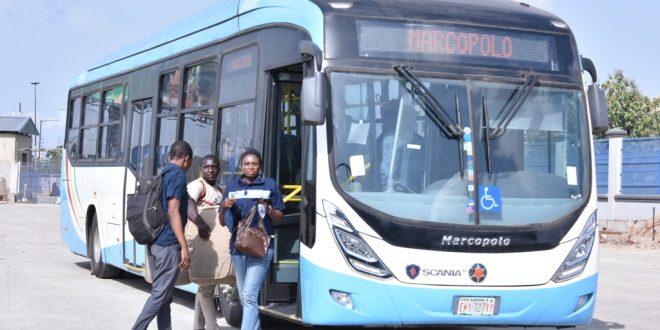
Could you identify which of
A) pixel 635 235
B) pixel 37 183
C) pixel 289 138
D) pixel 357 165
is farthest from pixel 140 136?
pixel 37 183

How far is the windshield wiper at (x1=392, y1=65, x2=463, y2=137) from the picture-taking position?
840cm

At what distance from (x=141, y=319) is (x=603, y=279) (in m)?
11.1

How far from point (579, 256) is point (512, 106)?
1366mm

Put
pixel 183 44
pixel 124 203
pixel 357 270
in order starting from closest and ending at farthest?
pixel 357 270, pixel 183 44, pixel 124 203

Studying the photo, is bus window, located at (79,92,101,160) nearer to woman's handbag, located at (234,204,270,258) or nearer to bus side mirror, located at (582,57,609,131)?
woman's handbag, located at (234,204,270,258)

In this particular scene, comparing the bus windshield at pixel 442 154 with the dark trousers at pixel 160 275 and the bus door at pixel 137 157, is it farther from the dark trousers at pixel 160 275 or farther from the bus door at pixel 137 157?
the bus door at pixel 137 157

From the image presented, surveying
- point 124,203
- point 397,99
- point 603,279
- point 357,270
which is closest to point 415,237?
point 357,270

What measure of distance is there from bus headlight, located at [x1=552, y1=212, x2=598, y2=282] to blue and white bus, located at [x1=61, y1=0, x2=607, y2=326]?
0.02 meters

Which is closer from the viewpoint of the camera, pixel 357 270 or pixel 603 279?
pixel 357 270

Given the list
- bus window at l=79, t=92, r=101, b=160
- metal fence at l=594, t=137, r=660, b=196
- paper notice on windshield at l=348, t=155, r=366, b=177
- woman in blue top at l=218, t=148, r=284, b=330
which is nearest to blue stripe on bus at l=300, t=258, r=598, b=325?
woman in blue top at l=218, t=148, r=284, b=330

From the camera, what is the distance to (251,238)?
818 centimetres

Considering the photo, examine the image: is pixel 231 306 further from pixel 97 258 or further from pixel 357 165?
pixel 97 258

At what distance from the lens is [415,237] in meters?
8.13

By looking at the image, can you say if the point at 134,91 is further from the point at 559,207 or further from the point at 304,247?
the point at 559,207
